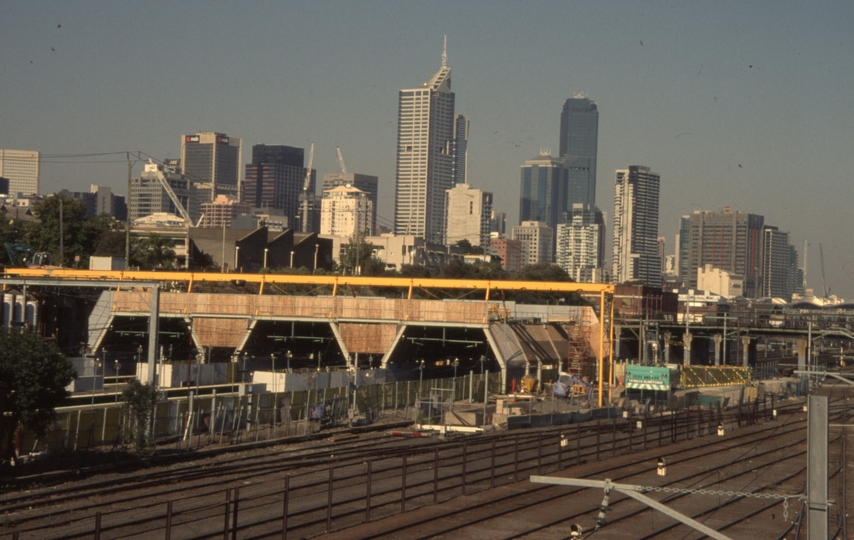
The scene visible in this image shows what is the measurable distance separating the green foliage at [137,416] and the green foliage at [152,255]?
82645mm

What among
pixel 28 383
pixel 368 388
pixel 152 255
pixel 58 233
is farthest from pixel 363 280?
pixel 58 233

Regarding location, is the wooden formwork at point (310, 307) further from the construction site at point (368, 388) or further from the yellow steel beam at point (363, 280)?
the yellow steel beam at point (363, 280)

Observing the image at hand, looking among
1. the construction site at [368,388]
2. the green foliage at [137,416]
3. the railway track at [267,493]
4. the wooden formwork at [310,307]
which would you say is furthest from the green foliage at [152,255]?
the railway track at [267,493]

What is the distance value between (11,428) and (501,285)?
37143mm

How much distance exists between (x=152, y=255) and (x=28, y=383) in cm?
9027

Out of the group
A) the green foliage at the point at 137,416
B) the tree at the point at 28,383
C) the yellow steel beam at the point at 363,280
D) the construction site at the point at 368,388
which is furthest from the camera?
the yellow steel beam at the point at 363,280

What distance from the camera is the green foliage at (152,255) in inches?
4449

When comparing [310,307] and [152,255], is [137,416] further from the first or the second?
[152,255]

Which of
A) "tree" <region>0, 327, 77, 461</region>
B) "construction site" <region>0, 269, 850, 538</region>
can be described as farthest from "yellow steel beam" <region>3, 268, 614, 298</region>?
"tree" <region>0, 327, 77, 461</region>

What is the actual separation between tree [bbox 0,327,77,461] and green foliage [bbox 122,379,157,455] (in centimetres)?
261

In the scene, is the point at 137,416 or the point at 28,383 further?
the point at 137,416

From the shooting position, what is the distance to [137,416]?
102 feet

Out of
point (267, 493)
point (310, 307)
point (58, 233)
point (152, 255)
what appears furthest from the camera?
point (152, 255)

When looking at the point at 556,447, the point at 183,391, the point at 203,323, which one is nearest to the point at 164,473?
the point at 556,447
